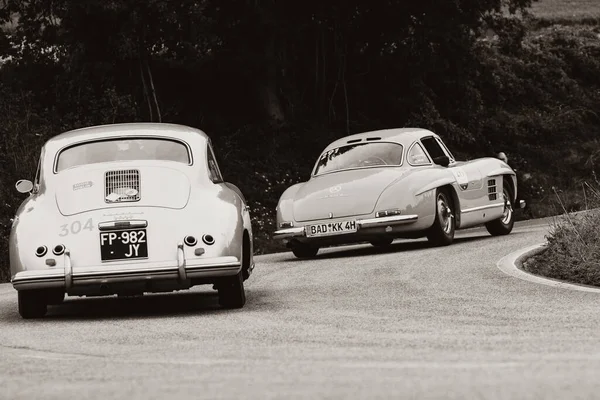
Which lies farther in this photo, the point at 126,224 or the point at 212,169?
the point at 212,169

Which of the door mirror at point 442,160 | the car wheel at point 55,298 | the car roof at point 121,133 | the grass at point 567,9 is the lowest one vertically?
the car wheel at point 55,298

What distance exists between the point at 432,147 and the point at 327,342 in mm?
9958

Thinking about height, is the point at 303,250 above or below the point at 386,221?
A: below

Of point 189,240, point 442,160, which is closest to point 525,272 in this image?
point 189,240

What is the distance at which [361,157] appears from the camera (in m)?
16.9

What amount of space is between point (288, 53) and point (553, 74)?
1136 centimetres

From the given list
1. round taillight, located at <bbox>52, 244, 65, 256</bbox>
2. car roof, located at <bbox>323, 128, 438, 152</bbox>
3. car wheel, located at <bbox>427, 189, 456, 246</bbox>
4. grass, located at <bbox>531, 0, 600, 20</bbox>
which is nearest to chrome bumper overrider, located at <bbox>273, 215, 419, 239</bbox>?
car wheel, located at <bbox>427, 189, 456, 246</bbox>

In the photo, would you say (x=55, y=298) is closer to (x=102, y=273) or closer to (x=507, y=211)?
(x=102, y=273)

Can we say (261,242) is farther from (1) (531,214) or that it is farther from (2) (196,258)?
(2) (196,258)

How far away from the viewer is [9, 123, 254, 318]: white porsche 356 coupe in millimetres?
9789

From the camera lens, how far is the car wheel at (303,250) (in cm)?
1645

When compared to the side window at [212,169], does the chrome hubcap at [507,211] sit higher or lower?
lower

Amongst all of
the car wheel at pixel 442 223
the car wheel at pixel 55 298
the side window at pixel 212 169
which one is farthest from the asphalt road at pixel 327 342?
the car wheel at pixel 442 223

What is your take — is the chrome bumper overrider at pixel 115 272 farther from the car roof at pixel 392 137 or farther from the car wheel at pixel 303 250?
the car roof at pixel 392 137
